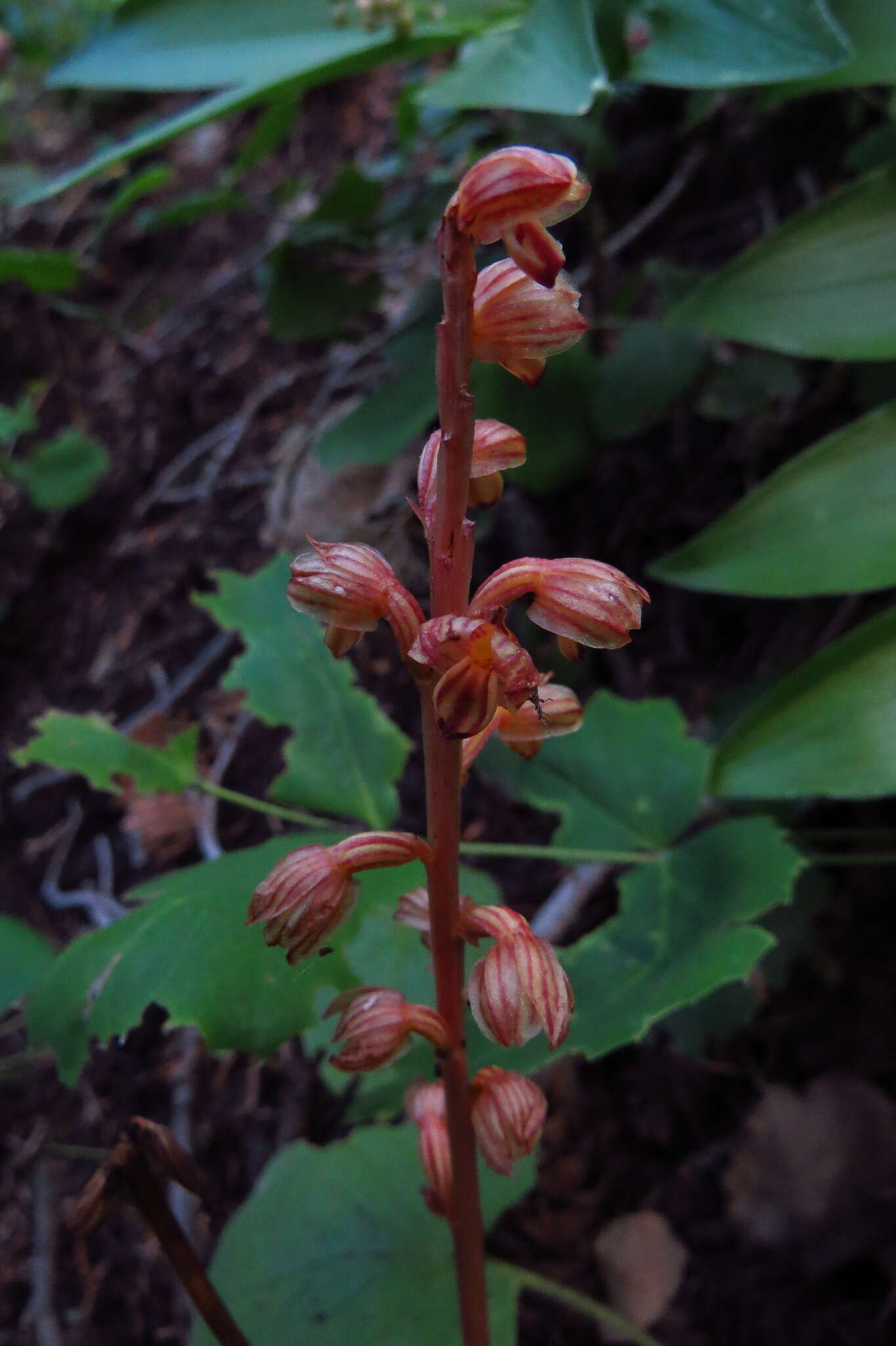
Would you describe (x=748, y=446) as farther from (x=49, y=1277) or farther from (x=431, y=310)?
(x=49, y=1277)

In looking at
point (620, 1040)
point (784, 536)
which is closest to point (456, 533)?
point (620, 1040)

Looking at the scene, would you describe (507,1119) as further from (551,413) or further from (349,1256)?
(551,413)

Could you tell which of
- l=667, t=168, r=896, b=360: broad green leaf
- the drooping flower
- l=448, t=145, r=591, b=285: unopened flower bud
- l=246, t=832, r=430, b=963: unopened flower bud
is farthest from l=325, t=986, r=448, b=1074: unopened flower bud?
l=667, t=168, r=896, b=360: broad green leaf

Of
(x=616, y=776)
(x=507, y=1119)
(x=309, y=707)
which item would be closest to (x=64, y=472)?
(x=309, y=707)

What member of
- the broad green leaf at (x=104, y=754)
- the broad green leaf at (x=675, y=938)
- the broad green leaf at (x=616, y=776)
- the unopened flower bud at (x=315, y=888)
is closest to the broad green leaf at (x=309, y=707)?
the broad green leaf at (x=104, y=754)

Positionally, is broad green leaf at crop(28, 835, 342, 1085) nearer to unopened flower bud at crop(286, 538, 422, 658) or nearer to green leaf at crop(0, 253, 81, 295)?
unopened flower bud at crop(286, 538, 422, 658)
